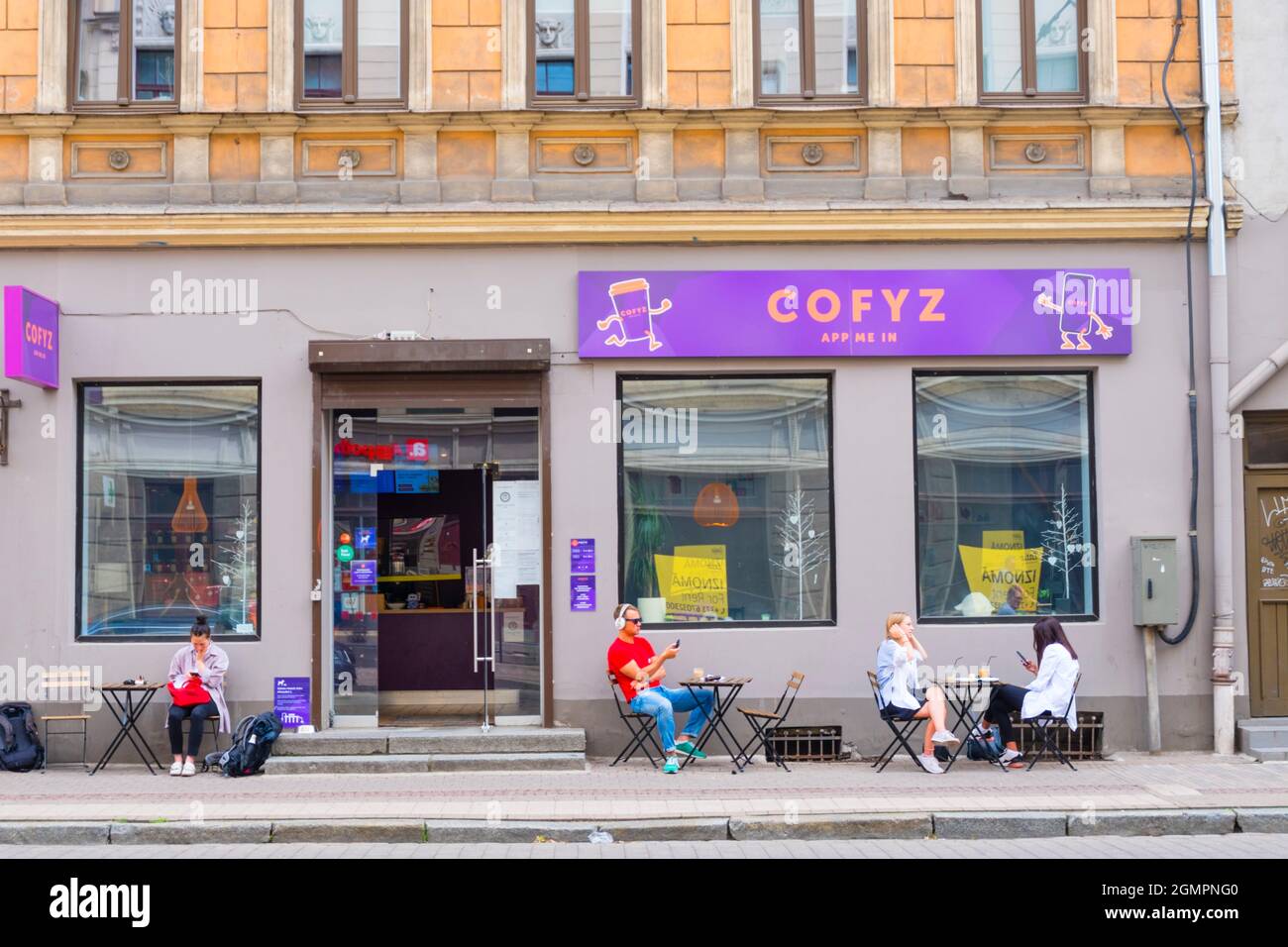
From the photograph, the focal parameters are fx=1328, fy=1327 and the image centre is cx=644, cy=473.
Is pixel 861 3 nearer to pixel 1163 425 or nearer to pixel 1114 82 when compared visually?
pixel 1114 82

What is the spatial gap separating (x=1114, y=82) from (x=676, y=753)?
306 inches

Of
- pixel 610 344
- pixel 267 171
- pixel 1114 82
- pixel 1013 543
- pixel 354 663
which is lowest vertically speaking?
pixel 354 663

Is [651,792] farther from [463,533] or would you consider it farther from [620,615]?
[463,533]

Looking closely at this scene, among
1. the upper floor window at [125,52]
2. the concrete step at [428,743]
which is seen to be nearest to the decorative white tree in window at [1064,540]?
the concrete step at [428,743]

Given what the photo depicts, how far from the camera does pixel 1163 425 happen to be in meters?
13.0

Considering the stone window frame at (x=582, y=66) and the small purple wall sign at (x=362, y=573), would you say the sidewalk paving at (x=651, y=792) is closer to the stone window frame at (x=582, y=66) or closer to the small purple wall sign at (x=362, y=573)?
the small purple wall sign at (x=362, y=573)

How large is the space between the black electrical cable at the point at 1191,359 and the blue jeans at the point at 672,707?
450 centimetres

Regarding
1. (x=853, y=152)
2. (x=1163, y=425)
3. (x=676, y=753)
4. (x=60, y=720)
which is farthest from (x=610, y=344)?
(x=60, y=720)

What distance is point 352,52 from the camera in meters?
13.1

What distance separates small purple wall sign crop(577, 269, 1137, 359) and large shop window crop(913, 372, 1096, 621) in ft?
1.54

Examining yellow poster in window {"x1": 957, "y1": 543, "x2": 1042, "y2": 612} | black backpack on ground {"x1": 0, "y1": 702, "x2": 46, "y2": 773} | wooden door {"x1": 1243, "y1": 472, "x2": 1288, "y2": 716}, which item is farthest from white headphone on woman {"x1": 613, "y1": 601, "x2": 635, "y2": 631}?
wooden door {"x1": 1243, "y1": 472, "x2": 1288, "y2": 716}

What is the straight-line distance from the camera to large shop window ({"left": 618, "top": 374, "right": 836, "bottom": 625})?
13086 millimetres

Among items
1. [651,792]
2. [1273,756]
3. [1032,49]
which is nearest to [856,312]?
[1032,49]

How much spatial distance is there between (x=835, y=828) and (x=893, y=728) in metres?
2.22
